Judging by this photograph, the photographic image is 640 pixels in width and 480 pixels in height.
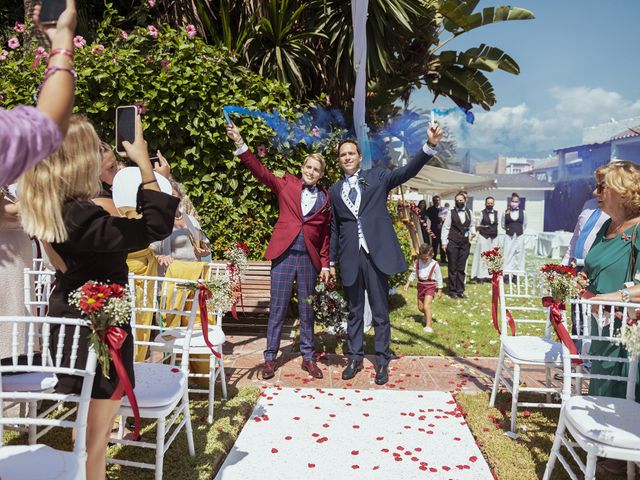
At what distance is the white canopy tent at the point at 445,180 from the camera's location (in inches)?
714

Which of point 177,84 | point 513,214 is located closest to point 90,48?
point 177,84

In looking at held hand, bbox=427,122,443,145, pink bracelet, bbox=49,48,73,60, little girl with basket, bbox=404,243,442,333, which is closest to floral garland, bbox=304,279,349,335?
held hand, bbox=427,122,443,145

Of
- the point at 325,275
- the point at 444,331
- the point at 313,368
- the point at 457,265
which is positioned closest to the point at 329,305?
the point at 325,275

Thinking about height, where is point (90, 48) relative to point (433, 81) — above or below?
below

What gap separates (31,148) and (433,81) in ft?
35.4

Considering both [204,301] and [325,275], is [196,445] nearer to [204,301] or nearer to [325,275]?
[204,301]

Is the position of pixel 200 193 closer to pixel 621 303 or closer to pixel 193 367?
pixel 193 367

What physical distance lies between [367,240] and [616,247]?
7.20 ft

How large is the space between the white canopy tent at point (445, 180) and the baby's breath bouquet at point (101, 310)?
54.3 ft

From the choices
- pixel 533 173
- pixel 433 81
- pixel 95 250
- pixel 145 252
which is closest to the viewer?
pixel 95 250

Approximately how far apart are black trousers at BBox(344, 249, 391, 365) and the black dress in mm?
2963

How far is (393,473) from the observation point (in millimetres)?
3330

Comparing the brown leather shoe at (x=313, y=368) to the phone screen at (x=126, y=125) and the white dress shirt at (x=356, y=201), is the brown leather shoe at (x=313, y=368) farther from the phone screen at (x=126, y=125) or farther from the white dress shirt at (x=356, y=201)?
the phone screen at (x=126, y=125)

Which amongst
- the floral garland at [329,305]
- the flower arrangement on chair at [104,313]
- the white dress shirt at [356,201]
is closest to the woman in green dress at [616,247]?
the white dress shirt at [356,201]
